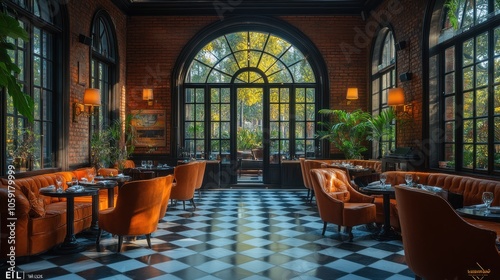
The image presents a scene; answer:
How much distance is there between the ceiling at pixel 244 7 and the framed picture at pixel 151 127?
7.95ft

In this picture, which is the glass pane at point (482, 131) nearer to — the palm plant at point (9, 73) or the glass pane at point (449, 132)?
the glass pane at point (449, 132)

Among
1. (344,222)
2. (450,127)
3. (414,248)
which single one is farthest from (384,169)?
(414,248)

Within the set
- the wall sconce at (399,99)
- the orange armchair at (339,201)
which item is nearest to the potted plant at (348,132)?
the wall sconce at (399,99)

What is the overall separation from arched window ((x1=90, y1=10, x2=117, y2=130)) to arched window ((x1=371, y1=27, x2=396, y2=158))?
5915mm

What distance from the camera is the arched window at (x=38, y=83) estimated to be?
5707mm

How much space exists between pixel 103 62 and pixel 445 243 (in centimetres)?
789

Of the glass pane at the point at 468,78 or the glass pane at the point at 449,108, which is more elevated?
the glass pane at the point at 468,78

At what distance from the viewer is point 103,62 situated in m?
8.91

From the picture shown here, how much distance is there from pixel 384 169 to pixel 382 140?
1770 mm

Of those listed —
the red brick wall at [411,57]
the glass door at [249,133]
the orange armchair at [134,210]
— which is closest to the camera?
the orange armchair at [134,210]

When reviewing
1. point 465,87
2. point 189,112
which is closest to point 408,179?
point 465,87

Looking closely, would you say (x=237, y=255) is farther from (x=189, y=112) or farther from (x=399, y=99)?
(x=189, y=112)

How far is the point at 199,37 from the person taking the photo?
33.2ft

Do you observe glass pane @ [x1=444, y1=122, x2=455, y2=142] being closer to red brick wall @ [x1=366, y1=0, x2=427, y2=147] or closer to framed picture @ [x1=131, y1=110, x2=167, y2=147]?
red brick wall @ [x1=366, y1=0, x2=427, y2=147]
